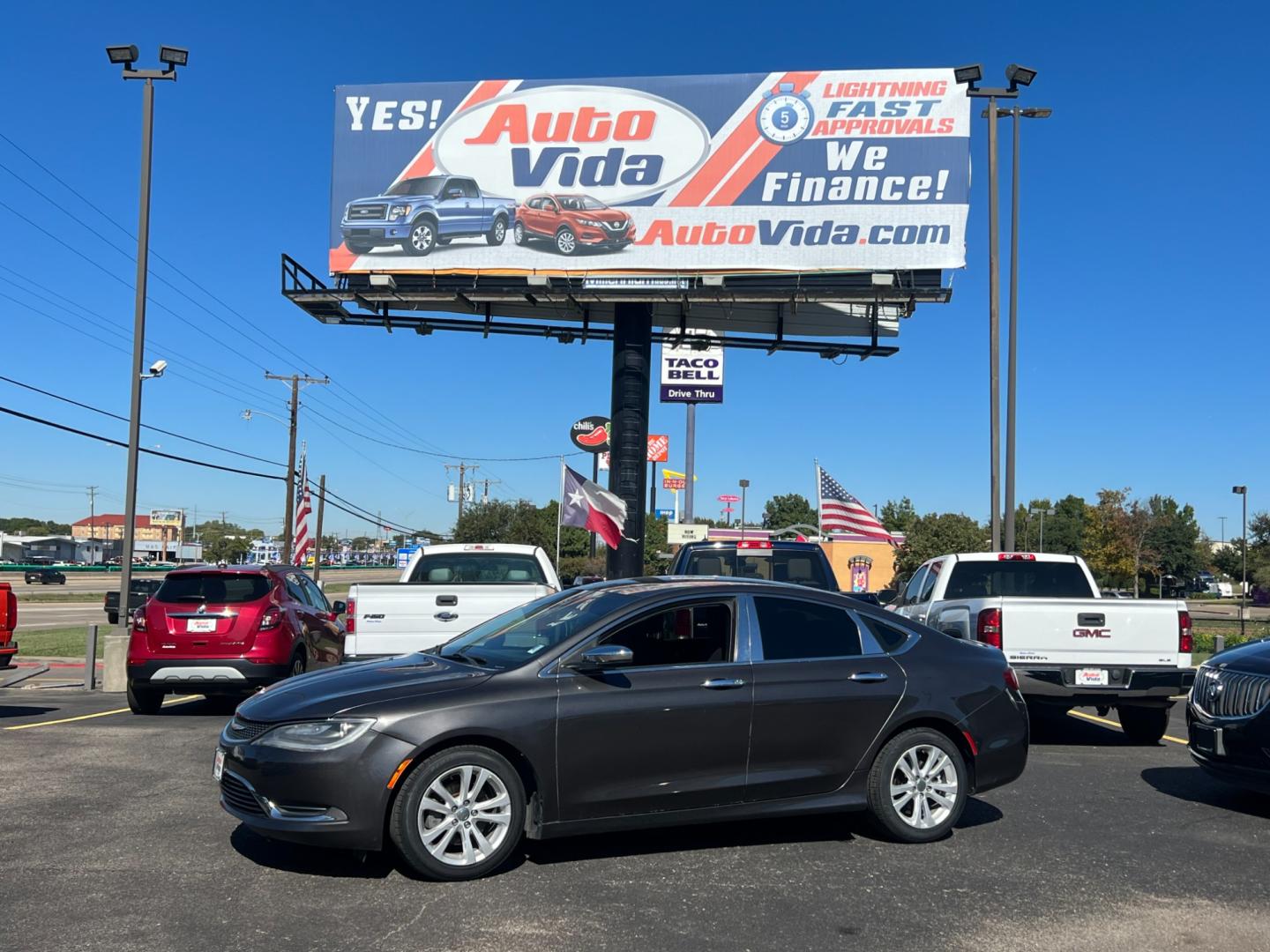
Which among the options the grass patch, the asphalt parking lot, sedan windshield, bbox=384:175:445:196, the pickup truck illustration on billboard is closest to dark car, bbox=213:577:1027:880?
the asphalt parking lot

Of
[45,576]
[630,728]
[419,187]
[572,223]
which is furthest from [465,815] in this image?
[45,576]

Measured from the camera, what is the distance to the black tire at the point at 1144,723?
1127 cm

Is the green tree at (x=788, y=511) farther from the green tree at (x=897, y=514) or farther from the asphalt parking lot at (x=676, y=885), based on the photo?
the asphalt parking lot at (x=676, y=885)

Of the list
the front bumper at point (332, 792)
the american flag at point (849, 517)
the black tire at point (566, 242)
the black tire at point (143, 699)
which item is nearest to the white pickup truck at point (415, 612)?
the black tire at point (143, 699)

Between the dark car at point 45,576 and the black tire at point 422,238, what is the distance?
67394mm

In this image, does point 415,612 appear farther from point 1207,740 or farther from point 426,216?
point 426,216

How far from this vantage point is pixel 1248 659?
803 cm

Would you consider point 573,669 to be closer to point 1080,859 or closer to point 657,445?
point 1080,859

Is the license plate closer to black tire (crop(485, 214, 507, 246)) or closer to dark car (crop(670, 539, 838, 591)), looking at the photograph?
dark car (crop(670, 539, 838, 591))

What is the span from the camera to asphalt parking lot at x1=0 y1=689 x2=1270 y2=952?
500 centimetres

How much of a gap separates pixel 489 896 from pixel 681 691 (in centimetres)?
148

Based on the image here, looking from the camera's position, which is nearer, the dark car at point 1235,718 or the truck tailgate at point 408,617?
the dark car at point 1235,718

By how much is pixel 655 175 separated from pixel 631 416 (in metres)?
4.58

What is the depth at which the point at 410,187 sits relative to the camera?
73.8ft
